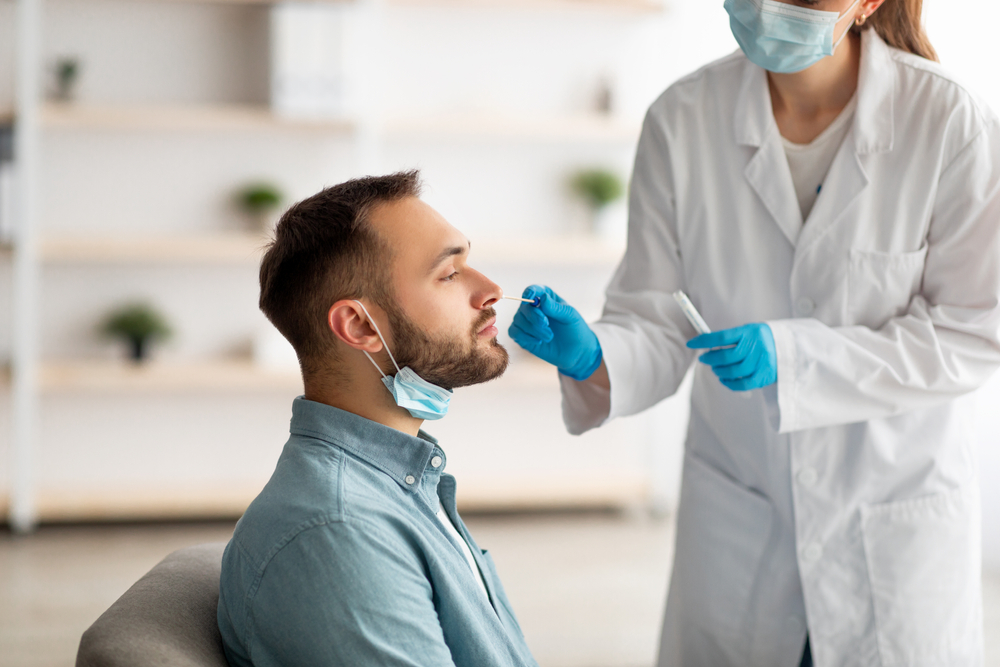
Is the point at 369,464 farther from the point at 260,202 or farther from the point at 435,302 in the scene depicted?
the point at 260,202

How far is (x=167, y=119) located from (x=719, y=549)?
2674mm

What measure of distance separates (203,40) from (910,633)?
10.5 feet

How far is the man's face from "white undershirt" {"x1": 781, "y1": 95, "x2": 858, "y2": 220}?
1.85ft

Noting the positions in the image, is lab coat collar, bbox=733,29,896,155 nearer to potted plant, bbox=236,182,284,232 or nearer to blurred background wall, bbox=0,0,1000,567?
blurred background wall, bbox=0,0,1000,567

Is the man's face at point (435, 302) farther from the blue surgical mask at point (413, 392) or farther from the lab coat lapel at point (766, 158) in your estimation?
the lab coat lapel at point (766, 158)

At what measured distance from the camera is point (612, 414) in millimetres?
1484

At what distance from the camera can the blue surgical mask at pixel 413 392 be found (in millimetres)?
1213

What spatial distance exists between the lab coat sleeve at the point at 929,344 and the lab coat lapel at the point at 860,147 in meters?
0.12

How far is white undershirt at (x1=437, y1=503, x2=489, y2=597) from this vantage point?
1.20 m

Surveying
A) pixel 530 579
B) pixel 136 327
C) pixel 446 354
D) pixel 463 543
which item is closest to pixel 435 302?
pixel 446 354

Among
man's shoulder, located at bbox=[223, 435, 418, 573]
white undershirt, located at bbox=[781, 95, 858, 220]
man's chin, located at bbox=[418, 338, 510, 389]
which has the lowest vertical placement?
man's shoulder, located at bbox=[223, 435, 418, 573]

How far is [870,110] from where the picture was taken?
4.56 ft

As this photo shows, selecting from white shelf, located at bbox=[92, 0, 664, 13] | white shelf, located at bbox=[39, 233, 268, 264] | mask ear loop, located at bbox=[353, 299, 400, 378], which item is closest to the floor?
white shelf, located at bbox=[39, 233, 268, 264]

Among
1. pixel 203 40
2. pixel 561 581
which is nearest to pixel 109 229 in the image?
pixel 203 40
